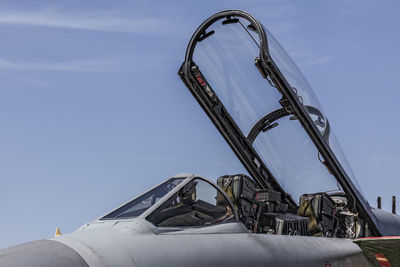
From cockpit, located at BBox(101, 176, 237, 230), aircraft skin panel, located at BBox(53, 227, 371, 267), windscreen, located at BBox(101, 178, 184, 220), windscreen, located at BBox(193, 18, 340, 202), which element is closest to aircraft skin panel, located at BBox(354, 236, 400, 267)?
aircraft skin panel, located at BBox(53, 227, 371, 267)

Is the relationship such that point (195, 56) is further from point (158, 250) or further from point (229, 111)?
point (158, 250)

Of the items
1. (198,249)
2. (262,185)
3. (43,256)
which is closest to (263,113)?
(262,185)

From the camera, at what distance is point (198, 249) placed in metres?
5.24

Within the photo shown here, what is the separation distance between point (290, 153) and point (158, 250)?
4.84 metres

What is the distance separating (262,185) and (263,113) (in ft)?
4.19

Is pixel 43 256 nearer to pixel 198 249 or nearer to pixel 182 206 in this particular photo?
pixel 198 249

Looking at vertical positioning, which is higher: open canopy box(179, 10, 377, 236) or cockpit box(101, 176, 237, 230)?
open canopy box(179, 10, 377, 236)

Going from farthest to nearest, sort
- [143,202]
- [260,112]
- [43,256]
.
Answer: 1. [260,112]
2. [143,202]
3. [43,256]

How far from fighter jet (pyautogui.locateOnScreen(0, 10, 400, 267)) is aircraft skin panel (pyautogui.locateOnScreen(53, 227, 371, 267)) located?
0.06 feet

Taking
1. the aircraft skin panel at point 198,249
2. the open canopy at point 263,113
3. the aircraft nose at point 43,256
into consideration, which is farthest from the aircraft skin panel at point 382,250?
the aircraft nose at point 43,256

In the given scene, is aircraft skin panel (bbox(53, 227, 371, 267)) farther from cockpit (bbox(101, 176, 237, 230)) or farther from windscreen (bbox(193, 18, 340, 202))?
windscreen (bbox(193, 18, 340, 202))

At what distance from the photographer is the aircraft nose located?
417 centimetres

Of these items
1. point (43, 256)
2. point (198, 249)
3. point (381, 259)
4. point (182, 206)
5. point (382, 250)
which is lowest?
point (43, 256)

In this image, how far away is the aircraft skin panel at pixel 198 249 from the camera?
15.2 ft
